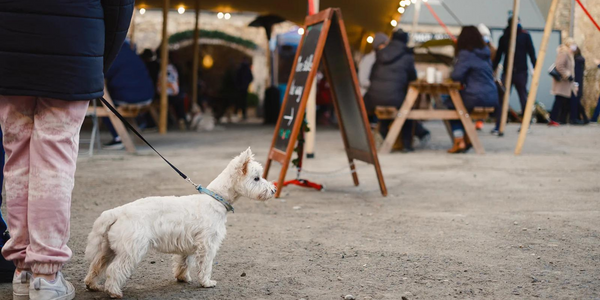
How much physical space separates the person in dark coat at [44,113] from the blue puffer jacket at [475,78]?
24.1 ft

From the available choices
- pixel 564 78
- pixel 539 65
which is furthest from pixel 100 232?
pixel 564 78

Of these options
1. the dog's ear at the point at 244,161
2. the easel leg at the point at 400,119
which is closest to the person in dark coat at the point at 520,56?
the easel leg at the point at 400,119

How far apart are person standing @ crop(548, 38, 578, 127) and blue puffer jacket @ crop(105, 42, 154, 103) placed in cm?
1035

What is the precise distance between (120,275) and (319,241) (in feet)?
5.13

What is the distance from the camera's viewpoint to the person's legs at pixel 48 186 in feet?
8.65

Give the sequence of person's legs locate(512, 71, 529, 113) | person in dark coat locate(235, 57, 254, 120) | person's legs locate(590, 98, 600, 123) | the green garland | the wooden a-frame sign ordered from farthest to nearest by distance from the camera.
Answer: the green garland → person in dark coat locate(235, 57, 254, 120) → person's legs locate(590, 98, 600, 123) → person's legs locate(512, 71, 529, 113) → the wooden a-frame sign

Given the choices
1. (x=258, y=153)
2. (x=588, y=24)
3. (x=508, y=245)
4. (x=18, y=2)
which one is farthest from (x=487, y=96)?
(x=18, y=2)

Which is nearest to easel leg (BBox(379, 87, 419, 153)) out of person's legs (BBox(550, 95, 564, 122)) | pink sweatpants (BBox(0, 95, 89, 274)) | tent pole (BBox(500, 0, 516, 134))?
tent pole (BBox(500, 0, 516, 134))

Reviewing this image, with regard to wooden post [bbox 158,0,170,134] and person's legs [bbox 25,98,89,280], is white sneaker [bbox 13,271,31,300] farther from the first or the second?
wooden post [bbox 158,0,170,134]

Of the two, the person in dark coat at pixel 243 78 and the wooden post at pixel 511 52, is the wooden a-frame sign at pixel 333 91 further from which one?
the person in dark coat at pixel 243 78

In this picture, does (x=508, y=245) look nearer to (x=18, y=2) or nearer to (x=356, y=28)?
(x=18, y=2)

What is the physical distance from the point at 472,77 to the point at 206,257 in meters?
7.29

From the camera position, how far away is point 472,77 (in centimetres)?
952

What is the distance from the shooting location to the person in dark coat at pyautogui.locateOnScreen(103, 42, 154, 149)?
30.7 feet
